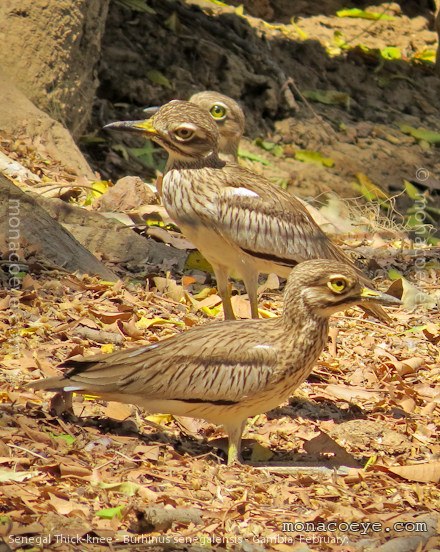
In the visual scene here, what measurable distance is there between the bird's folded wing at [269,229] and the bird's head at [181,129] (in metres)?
0.31

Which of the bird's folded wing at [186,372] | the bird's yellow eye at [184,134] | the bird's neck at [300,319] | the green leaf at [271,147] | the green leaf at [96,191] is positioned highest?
the bird's yellow eye at [184,134]

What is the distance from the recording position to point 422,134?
1319cm

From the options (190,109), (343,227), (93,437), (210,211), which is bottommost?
(343,227)

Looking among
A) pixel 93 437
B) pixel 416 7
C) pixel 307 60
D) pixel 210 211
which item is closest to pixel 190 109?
pixel 210 211

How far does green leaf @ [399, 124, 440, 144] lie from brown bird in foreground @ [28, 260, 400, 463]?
26.4 ft

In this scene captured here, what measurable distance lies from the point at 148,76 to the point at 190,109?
5565mm

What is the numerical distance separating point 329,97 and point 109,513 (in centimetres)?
963

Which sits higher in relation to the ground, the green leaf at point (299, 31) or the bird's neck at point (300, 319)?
the bird's neck at point (300, 319)

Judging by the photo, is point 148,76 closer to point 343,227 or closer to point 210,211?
point 343,227

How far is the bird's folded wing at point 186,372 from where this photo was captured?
5133 mm

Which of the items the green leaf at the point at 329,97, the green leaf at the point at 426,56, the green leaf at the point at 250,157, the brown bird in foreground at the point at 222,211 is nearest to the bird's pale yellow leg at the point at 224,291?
the brown bird in foreground at the point at 222,211

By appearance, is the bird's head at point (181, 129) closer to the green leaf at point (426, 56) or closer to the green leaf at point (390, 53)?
the green leaf at point (390, 53)

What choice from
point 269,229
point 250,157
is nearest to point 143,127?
point 269,229

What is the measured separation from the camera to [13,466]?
4773 millimetres
